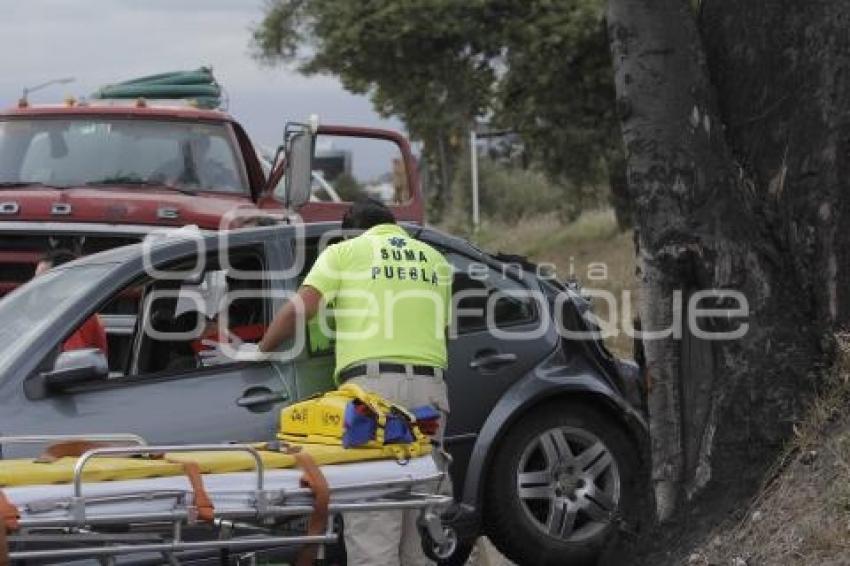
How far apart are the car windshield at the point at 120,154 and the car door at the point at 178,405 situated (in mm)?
3799

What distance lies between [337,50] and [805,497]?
22.1 metres

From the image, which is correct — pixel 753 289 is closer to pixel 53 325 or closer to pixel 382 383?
pixel 382 383

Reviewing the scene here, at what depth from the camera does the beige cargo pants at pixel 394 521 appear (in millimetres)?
5840

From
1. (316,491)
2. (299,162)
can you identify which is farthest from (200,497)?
(299,162)

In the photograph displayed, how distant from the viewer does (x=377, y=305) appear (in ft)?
20.4

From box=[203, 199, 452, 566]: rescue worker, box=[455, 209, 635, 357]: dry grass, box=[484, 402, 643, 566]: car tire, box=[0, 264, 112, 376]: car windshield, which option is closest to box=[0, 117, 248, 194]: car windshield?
box=[0, 264, 112, 376]: car windshield

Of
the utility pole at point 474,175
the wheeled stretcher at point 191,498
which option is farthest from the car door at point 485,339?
the utility pole at point 474,175

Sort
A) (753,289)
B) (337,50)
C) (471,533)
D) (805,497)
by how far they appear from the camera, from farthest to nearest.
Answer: (337,50), (471,533), (753,289), (805,497)

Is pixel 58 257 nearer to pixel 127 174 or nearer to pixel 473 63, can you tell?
pixel 127 174

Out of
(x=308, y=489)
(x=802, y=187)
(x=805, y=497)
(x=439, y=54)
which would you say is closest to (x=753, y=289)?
(x=802, y=187)

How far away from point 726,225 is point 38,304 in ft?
9.61

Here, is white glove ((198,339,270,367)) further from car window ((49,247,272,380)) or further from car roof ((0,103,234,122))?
car roof ((0,103,234,122))

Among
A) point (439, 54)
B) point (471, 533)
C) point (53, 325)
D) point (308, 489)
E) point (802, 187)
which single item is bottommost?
point (471, 533)

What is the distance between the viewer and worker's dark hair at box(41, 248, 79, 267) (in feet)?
27.3
